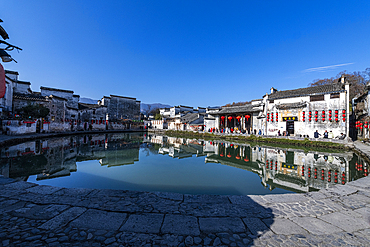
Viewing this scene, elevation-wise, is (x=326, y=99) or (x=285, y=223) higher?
(x=326, y=99)

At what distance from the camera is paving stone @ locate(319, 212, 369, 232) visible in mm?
2185

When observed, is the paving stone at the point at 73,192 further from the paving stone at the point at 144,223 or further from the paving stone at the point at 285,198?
the paving stone at the point at 285,198

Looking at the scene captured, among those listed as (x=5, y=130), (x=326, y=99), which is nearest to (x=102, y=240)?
(x=5, y=130)

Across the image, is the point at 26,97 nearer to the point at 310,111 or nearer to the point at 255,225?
the point at 255,225

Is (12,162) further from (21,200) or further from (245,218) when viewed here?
(245,218)

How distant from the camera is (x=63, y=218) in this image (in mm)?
2273

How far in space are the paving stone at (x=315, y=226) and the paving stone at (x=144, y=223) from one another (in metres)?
1.96

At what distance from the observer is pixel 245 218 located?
7.82 feet

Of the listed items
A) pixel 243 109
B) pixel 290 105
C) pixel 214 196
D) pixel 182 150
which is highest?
pixel 243 109

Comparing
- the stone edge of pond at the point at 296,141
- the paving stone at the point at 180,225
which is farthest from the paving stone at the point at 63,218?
the stone edge of pond at the point at 296,141

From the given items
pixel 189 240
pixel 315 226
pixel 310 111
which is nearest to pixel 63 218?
pixel 189 240

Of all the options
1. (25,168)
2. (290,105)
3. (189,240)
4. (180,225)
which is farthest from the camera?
(290,105)

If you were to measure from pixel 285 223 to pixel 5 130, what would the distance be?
1975cm

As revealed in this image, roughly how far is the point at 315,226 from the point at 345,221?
532 mm
